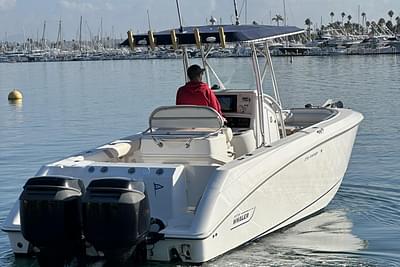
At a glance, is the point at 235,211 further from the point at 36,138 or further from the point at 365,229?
the point at 36,138

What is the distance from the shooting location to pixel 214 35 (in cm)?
833

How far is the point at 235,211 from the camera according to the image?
23.9 ft

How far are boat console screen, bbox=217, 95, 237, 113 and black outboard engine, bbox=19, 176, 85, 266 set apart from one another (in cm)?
349

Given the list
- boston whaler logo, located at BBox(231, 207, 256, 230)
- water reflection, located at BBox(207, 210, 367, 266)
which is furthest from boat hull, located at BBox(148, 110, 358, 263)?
water reflection, located at BBox(207, 210, 367, 266)

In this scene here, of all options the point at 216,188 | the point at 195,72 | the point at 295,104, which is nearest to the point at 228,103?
the point at 195,72

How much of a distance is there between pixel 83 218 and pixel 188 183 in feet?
4.99

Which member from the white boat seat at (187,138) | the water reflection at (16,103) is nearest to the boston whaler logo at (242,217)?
the white boat seat at (187,138)

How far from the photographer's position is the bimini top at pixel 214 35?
27.3 feet

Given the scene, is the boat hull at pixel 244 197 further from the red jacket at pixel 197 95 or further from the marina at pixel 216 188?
the red jacket at pixel 197 95

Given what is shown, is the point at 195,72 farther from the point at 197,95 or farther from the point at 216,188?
the point at 216,188

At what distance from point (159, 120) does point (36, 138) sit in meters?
12.5

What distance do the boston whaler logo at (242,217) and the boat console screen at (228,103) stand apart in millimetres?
2286

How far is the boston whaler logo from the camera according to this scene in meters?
7.32

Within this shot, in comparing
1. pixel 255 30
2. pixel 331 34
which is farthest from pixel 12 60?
pixel 255 30
